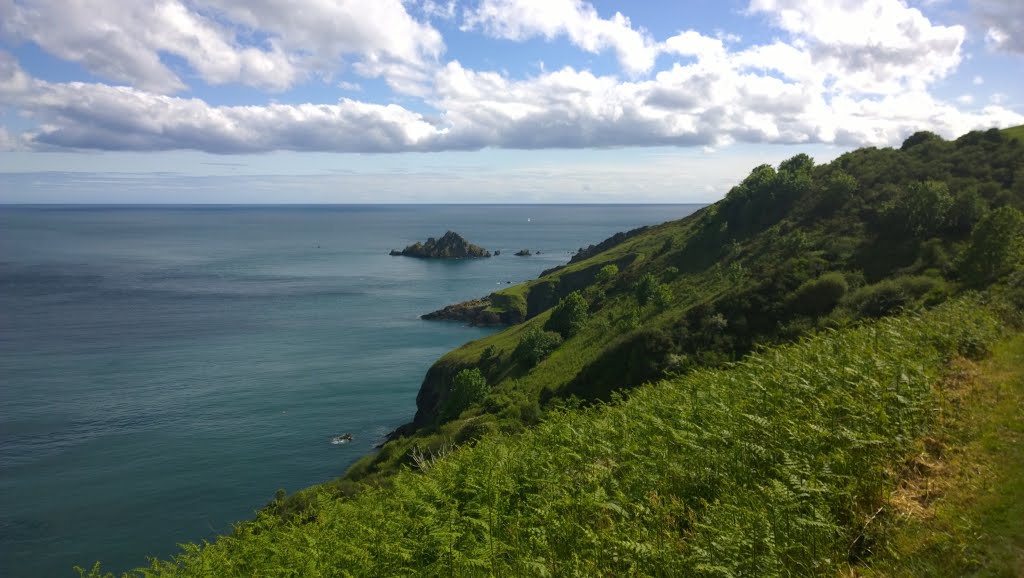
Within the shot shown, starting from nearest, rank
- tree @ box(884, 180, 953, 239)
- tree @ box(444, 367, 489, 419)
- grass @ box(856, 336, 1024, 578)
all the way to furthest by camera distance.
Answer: grass @ box(856, 336, 1024, 578), tree @ box(884, 180, 953, 239), tree @ box(444, 367, 489, 419)

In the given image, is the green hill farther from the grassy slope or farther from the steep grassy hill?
the steep grassy hill

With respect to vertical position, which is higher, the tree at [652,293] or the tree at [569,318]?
the tree at [652,293]

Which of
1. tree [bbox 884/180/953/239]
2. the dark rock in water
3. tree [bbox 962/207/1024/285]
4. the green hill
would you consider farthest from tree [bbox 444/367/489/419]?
the dark rock in water

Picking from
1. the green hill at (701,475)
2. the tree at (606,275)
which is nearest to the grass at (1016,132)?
the green hill at (701,475)

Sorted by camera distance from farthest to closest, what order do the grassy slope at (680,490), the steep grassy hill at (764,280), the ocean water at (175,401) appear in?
1. the ocean water at (175,401)
2. the steep grassy hill at (764,280)
3. the grassy slope at (680,490)

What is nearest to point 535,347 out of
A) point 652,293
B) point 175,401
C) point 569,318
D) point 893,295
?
point 569,318

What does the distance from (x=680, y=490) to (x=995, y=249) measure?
34.5 metres

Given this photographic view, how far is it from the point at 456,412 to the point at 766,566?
5142 centimetres

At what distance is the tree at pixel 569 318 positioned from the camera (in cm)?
7531

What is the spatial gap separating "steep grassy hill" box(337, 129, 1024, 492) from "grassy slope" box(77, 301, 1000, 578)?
1718cm

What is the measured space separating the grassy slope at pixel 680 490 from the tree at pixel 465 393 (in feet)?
134

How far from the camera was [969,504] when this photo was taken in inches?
360

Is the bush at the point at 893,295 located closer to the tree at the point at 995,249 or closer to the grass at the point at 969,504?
the tree at the point at 995,249

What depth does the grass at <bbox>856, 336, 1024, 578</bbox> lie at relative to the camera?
786cm
